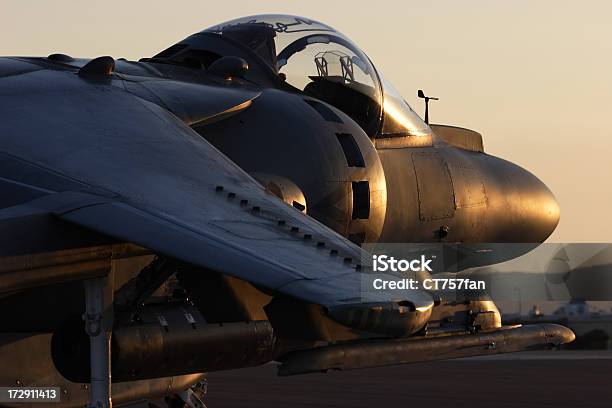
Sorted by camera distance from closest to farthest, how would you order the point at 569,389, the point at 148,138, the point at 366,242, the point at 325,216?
the point at 148,138, the point at 325,216, the point at 366,242, the point at 569,389

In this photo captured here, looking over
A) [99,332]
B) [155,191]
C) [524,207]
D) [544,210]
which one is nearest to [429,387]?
[544,210]

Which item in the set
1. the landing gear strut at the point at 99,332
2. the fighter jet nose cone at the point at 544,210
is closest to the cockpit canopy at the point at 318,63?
the fighter jet nose cone at the point at 544,210

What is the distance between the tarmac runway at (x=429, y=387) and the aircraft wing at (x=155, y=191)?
40.2ft

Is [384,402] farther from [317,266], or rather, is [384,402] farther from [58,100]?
[317,266]

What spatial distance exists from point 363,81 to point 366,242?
103 inches

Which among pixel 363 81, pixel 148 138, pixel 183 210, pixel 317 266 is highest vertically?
pixel 363 81

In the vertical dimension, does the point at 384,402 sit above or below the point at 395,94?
below

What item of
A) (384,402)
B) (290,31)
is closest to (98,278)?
(290,31)

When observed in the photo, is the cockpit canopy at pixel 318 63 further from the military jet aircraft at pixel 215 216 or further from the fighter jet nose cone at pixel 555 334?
the fighter jet nose cone at pixel 555 334

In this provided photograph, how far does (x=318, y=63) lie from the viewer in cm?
1620

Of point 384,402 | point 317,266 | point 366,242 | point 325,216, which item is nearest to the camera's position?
point 317,266

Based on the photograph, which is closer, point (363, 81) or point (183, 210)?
point (183, 210)

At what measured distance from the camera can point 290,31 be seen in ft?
53.5

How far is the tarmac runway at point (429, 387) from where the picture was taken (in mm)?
23381
